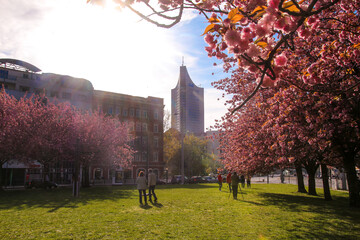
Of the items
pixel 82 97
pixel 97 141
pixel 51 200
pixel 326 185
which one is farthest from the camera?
pixel 82 97

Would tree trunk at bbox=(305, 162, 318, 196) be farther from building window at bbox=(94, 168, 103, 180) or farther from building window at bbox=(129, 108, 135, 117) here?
building window at bbox=(129, 108, 135, 117)

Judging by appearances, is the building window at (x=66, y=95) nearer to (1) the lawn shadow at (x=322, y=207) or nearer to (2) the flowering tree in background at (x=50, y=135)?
(2) the flowering tree in background at (x=50, y=135)

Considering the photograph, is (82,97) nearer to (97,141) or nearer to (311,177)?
(97,141)

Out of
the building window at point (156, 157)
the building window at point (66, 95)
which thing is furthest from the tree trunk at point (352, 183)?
the building window at point (66, 95)

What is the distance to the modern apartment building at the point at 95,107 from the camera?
1806 inches

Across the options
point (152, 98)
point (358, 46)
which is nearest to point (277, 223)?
point (358, 46)

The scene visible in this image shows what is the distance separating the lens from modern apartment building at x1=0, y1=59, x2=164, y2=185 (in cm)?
4588

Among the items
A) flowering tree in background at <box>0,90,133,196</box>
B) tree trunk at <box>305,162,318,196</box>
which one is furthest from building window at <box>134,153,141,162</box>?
tree trunk at <box>305,162,318,196</box>

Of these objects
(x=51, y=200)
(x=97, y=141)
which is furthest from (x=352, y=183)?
(x=97, y=141)

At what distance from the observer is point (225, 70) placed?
17.4 metres

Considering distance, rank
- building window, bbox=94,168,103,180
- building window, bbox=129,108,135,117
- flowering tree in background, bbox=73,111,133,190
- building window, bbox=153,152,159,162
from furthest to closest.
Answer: building window, bbox=129,108,135,117
building window, bbox=153,152,159,162
building window, bbox=94,168,103,180
flowering tree in background, bbox=73,111,133,190

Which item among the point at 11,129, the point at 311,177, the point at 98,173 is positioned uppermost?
the point at 11,129

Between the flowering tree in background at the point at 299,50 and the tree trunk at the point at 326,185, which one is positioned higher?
the flowering tree in background at the point at 299,50

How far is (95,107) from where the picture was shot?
178 ft
